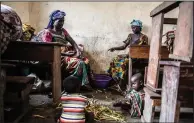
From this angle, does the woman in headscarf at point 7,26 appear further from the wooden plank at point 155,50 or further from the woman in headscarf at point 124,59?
the woman in headscarf at point 124,59

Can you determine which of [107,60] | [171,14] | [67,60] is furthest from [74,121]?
[171,14]

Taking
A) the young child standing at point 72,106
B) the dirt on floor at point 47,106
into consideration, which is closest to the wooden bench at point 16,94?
the dirt on floor at point 47,106

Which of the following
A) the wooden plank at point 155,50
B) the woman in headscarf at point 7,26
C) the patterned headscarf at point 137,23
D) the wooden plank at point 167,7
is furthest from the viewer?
the patterned headscarf at point 137,23

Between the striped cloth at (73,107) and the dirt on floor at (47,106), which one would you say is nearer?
the striped cloth at (73,107)

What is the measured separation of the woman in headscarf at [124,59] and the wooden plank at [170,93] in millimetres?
2832

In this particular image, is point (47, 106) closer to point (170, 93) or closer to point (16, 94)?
point (16, 94)

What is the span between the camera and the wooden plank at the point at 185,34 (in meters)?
1.44

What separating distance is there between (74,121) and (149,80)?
94 centimetres

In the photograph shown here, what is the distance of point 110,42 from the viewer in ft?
19.1

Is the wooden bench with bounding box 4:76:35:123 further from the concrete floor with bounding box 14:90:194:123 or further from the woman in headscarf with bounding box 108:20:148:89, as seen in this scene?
the woman in headscarf with bounding box 108:20:148:89

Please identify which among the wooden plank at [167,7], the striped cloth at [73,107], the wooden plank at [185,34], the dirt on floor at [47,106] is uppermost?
the wooden plank at [167,7]

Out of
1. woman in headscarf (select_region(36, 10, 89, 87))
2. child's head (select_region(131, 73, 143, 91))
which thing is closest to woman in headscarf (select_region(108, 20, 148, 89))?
woman in headscarf (select_region(36, 10, 89, 87))

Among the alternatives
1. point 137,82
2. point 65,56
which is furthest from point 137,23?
point 137,82

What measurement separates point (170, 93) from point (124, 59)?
310 centimetres
